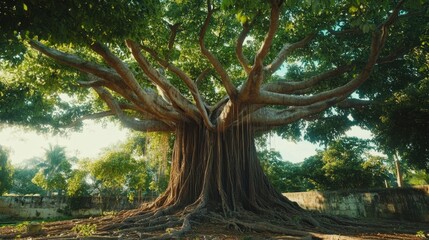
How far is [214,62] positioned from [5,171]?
19185mm

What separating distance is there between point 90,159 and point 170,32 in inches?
353

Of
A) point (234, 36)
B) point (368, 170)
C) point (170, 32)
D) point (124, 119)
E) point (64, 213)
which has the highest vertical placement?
point (234, 36)

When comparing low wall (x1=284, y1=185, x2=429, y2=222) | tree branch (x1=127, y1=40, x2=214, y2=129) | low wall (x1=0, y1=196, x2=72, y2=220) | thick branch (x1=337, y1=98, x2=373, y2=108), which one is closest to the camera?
tree branch (x1=127, y1=40, x2=214, y2=129)

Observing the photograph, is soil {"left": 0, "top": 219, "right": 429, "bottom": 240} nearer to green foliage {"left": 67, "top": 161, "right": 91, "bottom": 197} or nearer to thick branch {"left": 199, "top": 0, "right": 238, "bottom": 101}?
thick branch {"left": 199, "top": 0, "right": 238, "bottom": 101}

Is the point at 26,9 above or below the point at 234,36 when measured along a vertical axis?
below

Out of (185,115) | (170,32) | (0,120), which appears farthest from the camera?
(0,120)

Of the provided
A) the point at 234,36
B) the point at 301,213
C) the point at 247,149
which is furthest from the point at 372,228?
Answer: the point at 234,36

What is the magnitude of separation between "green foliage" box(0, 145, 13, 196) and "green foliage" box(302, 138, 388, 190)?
18.5 metres

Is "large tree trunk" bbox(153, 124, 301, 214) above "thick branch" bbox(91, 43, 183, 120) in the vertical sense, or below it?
below

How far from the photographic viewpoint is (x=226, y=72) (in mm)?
5637

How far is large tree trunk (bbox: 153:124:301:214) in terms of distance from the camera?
6.79 m

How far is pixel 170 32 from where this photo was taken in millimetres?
6566

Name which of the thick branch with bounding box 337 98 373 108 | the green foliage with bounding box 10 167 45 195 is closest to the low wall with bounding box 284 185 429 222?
the thick branch with bounding box 337 98 373 108

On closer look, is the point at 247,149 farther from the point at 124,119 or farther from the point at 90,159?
the point at 90,159
